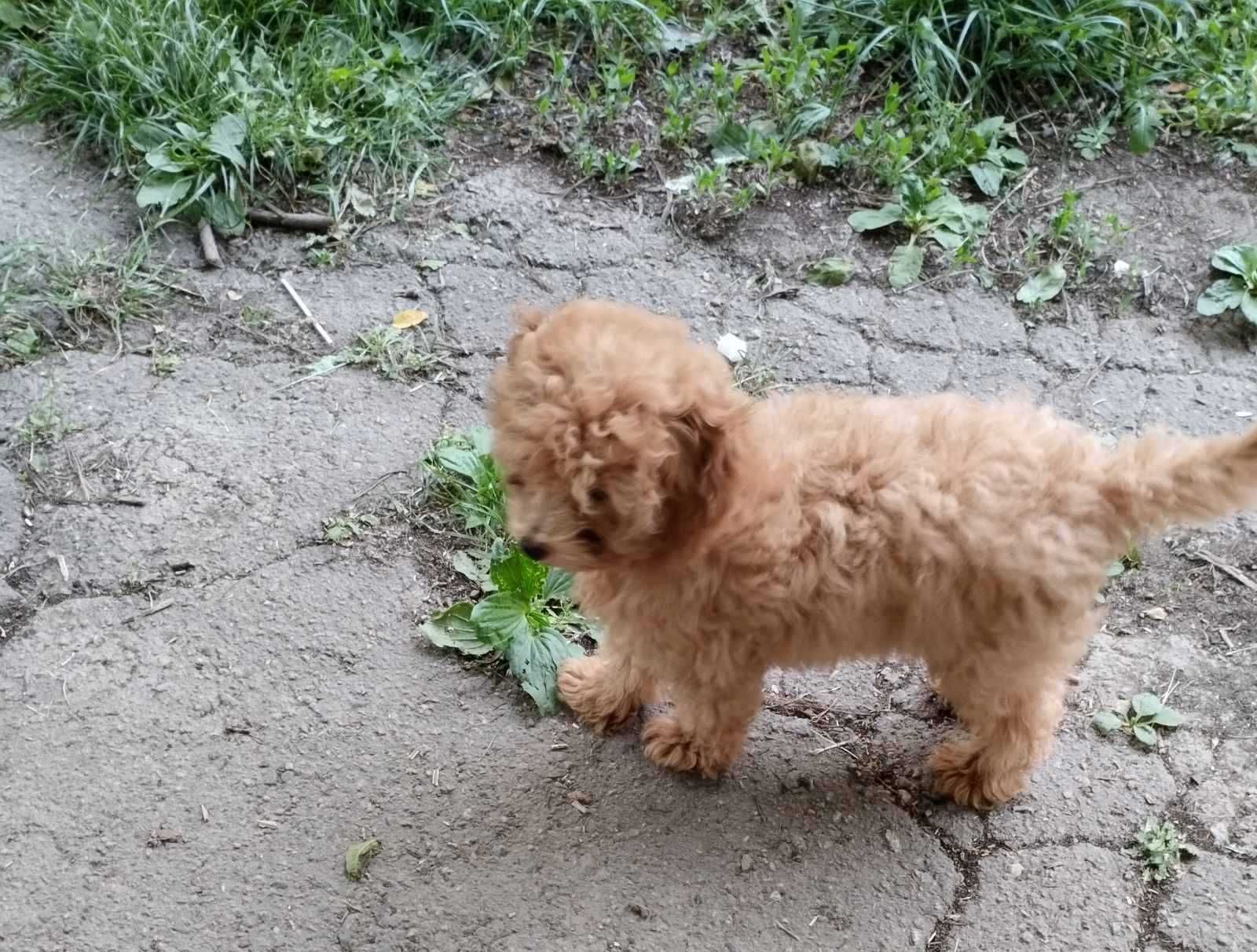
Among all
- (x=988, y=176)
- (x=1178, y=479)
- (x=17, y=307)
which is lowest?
(x=17, y=307)

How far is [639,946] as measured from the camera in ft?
9.16

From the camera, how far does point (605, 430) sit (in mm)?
2125

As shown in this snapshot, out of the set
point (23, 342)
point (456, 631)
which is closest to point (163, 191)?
point (23, 342)

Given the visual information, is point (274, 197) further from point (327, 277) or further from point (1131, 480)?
point (1131, 480)

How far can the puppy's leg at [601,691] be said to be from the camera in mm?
3100

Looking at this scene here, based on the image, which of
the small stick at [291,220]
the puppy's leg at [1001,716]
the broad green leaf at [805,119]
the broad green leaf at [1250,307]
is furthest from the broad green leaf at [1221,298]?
the small stick at [291,220]

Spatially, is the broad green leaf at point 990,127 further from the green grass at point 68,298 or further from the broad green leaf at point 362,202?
the green grass at point 68,298

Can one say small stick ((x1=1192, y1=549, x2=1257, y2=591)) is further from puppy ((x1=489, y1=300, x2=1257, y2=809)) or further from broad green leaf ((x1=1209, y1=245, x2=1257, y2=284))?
broad green leaf ((x1=1209, y1=245, x2=1257, y2=284))

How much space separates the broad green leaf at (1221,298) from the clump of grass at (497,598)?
2.70 m

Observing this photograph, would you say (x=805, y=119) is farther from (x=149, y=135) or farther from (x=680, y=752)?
(x=680, y=752)

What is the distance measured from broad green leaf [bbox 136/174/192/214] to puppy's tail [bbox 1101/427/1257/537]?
345 centimetres

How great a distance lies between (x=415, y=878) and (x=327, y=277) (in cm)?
234

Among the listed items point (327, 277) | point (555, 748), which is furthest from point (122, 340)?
point (555, 748)

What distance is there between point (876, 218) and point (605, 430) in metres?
2.76
